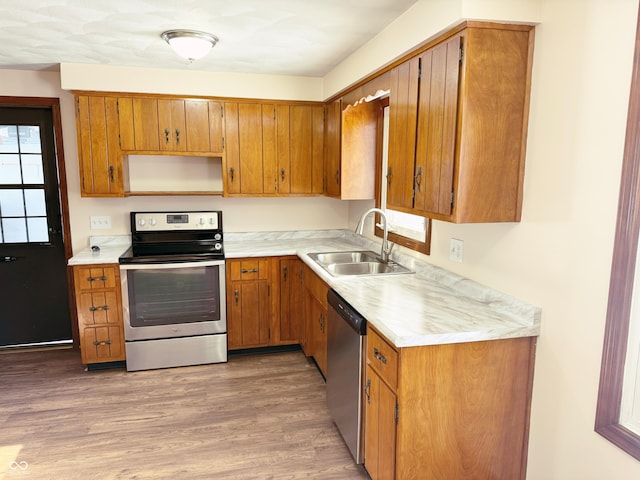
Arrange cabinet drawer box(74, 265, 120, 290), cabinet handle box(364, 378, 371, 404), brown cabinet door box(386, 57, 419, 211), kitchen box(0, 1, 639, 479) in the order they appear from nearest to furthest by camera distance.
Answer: kitchen box(0, 1, 639, 479) → cabinet handle box(364, 378, 371, 404) → brown cabinet door box(386, 57, 419, 211) → cabinet drawer box(74, 265, 120, 290)

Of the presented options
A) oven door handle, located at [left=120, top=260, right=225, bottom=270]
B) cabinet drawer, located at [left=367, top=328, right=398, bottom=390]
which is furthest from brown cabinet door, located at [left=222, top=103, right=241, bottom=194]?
cabinet drawer, located at [left=367, top=328, right=398, bottom=390]

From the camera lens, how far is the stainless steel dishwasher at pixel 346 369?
211cm

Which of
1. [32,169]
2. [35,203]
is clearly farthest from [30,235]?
[32,169]

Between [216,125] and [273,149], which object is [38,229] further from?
[273,149]

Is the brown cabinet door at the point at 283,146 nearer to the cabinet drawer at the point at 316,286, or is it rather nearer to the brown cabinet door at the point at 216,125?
the brown cabinet door at the point at 216,125

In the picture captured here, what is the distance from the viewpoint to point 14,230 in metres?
3.63

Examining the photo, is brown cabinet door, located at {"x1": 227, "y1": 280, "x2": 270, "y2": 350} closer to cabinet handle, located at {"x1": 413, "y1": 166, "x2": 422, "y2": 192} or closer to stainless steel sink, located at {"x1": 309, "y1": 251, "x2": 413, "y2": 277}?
stainless steel sink, located at {"x1": 309, "y1": 251, "x2": 413, "y2": 277}

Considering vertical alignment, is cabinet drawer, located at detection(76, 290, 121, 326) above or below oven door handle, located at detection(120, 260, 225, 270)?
below

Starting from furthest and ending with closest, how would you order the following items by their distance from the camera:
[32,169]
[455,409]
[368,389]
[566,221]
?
[32,169] < [368,389] < [455,409] < [566,221]

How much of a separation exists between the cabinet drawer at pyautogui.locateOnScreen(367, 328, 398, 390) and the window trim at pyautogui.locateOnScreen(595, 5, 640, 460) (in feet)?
2.38

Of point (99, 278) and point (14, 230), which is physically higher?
point (14, 230)

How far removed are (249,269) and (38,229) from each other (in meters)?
1.86

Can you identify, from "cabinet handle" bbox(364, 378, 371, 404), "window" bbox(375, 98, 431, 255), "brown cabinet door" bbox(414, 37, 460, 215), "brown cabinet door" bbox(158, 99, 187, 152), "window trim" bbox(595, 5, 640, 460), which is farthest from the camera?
"brown cabinet door" bbox(158, 99, 187, 152)

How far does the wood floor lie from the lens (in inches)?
89.9
